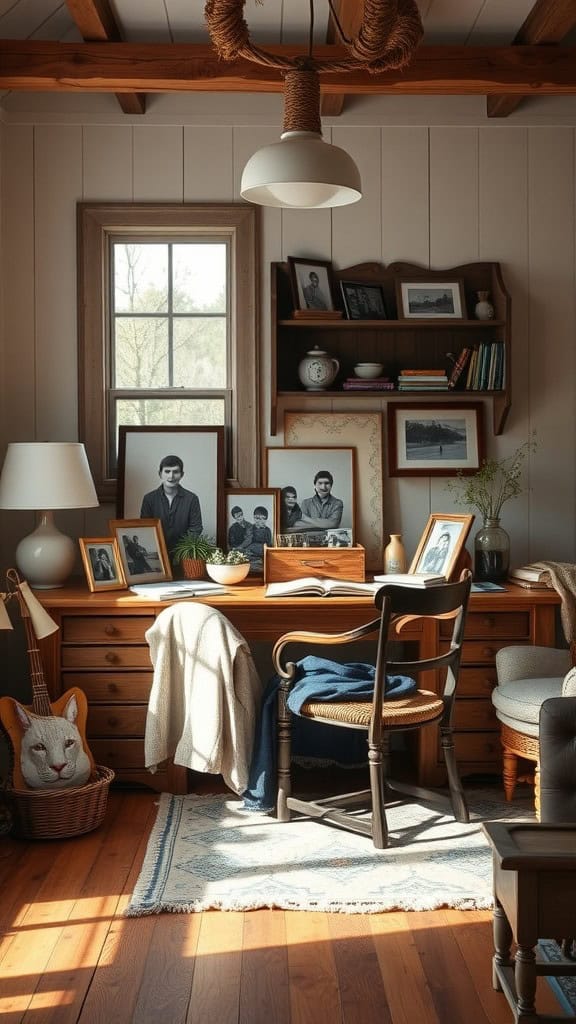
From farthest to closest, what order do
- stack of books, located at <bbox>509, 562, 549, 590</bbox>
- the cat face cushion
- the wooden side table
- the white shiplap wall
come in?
the white shiplap wall → stack of books, located at <bbox>509, 562, 549, 590</bbox> → the cat face cushion → the wooden side table

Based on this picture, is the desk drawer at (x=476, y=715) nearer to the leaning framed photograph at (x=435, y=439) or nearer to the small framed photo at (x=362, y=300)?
the leaning framed photograph at (x=435, y=439)

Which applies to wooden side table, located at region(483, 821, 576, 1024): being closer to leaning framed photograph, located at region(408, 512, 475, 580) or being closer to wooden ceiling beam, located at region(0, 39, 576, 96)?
leaning framed photograph, located at region(408, 512, 475, 580)

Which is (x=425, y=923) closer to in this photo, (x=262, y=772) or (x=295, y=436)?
(x=262, y=772)

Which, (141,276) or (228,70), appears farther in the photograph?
(141,276)

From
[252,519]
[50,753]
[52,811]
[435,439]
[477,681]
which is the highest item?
[435,439]

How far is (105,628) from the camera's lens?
4133 millimetres

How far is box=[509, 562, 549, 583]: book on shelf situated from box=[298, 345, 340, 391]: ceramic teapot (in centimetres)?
113

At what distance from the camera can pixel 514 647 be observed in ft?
13.3

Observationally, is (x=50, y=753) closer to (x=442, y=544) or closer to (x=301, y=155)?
(x=442, y=544)

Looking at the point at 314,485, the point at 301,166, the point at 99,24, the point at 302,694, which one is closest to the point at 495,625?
the point at 302,694

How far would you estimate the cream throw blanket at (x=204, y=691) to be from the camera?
3859 millimetres

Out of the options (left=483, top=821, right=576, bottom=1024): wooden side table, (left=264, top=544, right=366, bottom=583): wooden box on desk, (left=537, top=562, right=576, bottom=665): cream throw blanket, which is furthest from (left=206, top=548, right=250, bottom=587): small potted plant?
Answer: (left=483, top=821, right=576, bottom=1024): wooden side table

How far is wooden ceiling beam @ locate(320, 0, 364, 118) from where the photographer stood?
141 inches

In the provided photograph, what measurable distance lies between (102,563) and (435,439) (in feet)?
5.12
